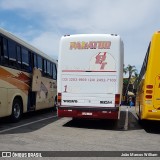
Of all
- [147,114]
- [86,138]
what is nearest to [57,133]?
[86,138]

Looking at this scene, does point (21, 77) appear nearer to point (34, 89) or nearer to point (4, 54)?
point (34, 89)

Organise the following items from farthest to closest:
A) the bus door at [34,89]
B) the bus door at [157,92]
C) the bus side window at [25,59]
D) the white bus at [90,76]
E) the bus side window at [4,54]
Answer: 1. the bus door at [34,89]
2. the bus side window at [25,59]
3. the white bus at [90,76]
4. the bus side window at [4,54]
5. the bus door at [157,92]

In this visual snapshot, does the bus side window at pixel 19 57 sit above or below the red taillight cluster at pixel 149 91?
above

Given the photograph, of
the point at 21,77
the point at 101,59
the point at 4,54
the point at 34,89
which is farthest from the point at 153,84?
the point at 34,89

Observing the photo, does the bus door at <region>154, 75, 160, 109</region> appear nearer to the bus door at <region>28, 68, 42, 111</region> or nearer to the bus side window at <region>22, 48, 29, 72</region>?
the bus side window at <region>22, 48, 29, 72</region>

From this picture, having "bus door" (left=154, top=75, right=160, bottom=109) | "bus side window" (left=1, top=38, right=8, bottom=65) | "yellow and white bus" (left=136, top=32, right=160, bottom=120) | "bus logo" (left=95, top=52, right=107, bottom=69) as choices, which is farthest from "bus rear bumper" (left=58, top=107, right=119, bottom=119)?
"bus side window" (left=1, top=38, right=8, bottom=65)

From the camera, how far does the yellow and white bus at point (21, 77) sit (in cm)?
1181

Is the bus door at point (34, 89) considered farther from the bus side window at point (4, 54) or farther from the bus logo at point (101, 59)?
the bus logo at point (101, 59)

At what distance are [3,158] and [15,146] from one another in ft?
4.36

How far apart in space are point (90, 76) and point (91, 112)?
4.46ft

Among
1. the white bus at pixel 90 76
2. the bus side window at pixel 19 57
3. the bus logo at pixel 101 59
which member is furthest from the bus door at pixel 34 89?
the bus logo at pixel 101 59

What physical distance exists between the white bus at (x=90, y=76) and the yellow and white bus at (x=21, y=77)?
188cm

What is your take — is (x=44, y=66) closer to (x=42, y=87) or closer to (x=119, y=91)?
(x=42, y=87)

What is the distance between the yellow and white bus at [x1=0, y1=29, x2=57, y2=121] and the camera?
38.7 ft
